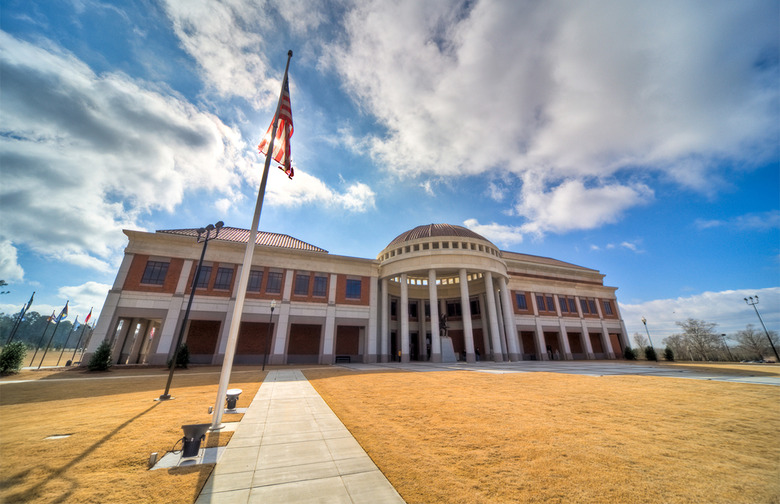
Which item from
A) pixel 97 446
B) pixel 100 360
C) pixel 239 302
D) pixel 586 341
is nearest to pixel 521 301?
pixel 586 341

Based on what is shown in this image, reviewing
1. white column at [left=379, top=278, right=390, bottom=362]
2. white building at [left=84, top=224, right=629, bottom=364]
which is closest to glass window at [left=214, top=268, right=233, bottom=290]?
white building at [left=84, top=224, right=629, bottom=364]

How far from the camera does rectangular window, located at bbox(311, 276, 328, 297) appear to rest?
32.0 metres

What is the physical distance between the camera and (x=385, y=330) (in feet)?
113

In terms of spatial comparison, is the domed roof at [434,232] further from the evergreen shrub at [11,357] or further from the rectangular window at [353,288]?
the evergreen shrub at [11,357]

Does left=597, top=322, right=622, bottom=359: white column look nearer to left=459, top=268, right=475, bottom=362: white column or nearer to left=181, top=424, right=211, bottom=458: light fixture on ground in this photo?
left=459, top=268, right=475, bottom=362: white column

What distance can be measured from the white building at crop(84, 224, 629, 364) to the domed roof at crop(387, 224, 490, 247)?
23 centimetres

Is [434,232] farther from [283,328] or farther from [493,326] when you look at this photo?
[283,328]

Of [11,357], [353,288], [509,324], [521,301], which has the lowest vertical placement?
[11,357]

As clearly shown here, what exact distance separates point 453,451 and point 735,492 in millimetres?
4146

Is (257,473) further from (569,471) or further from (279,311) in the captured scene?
(279,311)

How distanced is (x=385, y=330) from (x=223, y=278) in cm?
1944

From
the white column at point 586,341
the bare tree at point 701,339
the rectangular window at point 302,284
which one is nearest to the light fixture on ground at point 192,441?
the rectangular window at point 302,284

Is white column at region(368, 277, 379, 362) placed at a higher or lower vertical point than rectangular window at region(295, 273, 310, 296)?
lower

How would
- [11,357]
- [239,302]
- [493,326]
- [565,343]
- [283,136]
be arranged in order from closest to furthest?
[239,302] → [283,136] → [11,357] → [493,326] → [565,343]
